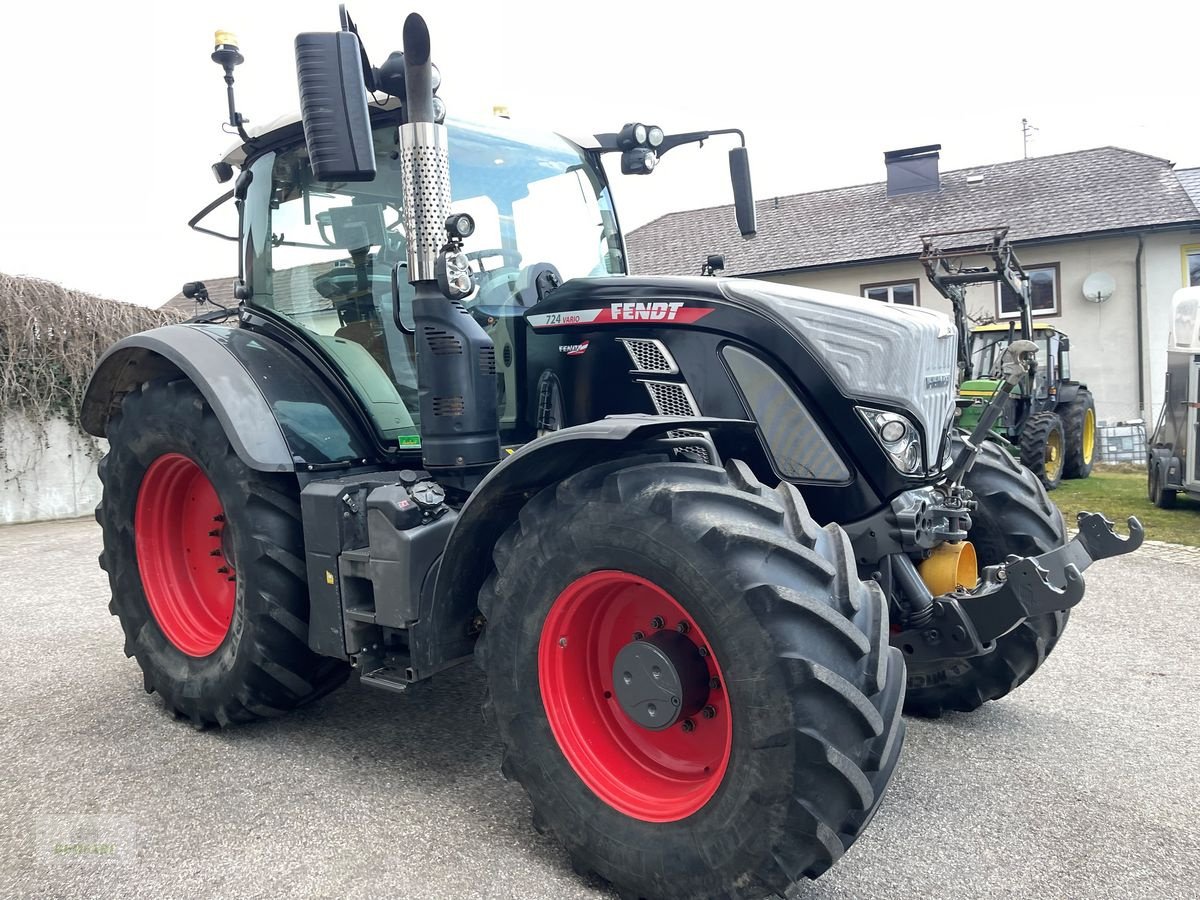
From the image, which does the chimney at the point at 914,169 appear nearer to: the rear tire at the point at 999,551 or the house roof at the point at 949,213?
the house roof at the point at 949,213

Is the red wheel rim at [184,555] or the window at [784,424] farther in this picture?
the red wheel rim at [184,555]

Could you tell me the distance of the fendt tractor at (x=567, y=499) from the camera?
2.31 m

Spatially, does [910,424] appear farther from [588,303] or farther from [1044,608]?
[588,303]

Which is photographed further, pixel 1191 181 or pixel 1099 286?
pixel 1191 181

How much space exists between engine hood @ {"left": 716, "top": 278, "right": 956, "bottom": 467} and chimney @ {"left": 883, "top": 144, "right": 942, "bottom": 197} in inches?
779

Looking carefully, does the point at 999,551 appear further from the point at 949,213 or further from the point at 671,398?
the point at 949,213

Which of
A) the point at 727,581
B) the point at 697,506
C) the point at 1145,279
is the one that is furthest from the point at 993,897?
the point at 1145,279

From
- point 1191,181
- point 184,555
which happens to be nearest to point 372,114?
point 184,555

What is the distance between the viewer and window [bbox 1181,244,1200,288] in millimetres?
16984

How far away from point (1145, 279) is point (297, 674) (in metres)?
18.1

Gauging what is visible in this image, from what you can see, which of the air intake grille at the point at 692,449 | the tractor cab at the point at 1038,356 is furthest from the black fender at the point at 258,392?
the tractor cab at the point at 1038,356

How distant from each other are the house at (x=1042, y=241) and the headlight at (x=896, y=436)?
12.6 meters

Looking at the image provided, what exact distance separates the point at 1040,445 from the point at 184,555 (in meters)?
10.3

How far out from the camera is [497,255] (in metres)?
3.57
